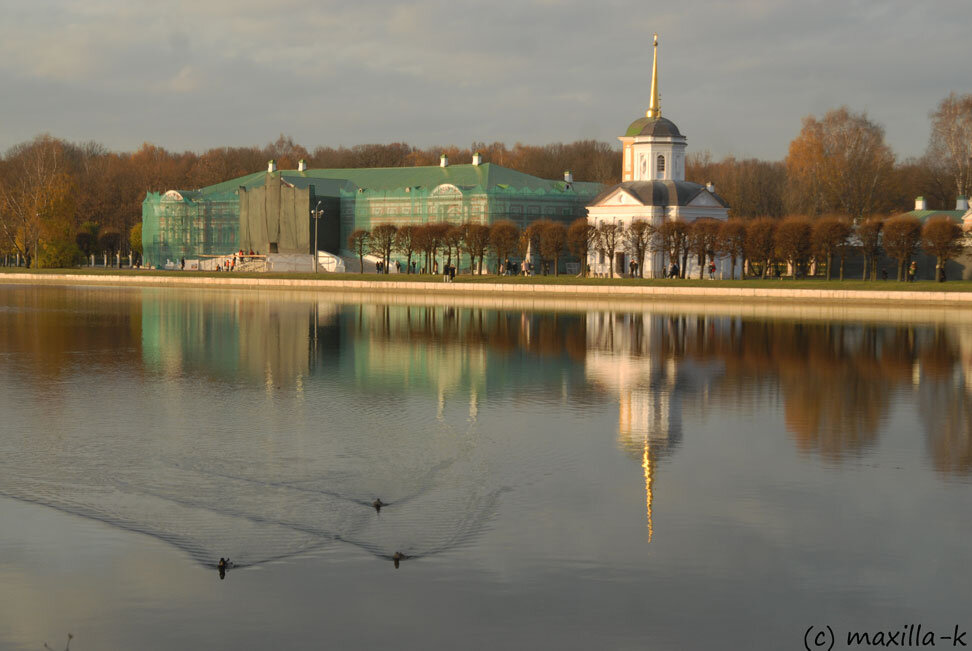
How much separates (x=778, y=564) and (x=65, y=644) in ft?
18.1

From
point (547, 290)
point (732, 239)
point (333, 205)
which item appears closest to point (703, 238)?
point (732, 239)

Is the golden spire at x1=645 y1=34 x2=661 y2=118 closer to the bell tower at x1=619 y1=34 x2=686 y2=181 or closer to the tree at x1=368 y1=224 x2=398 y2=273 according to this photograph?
the bell tower at x1=619 y1=34 x2=686 y2=181

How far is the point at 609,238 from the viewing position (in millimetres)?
67938

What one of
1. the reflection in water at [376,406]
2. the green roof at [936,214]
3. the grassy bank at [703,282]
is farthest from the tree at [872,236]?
the reflection in water at [376,406]

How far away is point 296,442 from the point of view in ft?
48.1

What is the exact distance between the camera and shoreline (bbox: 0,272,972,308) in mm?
48219

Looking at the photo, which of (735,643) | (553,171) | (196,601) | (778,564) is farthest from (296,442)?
(553,171)

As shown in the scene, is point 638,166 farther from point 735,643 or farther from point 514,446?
point 735,643

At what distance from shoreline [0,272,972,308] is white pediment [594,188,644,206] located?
16531 mm

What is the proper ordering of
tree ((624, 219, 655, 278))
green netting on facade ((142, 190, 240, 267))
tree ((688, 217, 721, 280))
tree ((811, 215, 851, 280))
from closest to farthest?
tree ((811, 215, 851, 280)) → tree ((688, 217, 721, 280)) → tree ((624, 219, 655, 278)) → green netting on facade ((142, 190, 240, 267))

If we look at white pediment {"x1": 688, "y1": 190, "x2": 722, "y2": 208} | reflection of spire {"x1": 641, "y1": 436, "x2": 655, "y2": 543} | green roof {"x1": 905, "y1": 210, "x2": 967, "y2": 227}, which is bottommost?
reflection of spire {"x1": 641, "y1": 436, "x2": 655, "y2": 543}

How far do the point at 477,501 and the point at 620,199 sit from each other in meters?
62.8

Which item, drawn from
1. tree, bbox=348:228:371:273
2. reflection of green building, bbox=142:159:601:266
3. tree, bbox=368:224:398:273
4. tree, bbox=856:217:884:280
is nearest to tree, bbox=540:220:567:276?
tree, bbox=368:224:398:273

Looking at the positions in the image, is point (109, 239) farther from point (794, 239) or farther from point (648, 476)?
point (648, 476)
